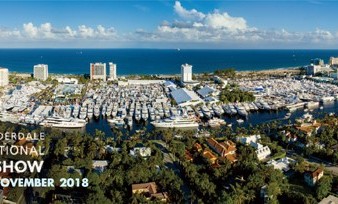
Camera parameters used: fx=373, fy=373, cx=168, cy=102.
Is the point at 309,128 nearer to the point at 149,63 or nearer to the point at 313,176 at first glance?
the point at 313,176

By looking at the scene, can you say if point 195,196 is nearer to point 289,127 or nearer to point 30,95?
point 289,127

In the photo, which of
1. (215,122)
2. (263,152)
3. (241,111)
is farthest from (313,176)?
(241,111)

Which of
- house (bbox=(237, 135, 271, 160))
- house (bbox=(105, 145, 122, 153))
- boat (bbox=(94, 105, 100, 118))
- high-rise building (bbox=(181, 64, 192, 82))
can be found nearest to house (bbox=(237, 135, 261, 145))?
house (bbox=(237, 135, 271, 160))

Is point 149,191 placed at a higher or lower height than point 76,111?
lower

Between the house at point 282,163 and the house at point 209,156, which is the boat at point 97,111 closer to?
the house at point 209,156

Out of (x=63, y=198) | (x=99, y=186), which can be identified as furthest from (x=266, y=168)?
(x=63, y=198)

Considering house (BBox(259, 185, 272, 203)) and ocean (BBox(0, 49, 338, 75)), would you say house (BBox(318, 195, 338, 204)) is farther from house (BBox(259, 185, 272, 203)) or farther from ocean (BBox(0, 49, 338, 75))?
ocean (BBox(0, 49, 338, 75))

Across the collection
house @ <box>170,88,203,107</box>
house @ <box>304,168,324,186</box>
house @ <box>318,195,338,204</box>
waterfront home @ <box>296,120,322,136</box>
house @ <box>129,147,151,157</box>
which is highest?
house @ <box>170,88,203,107</box>
